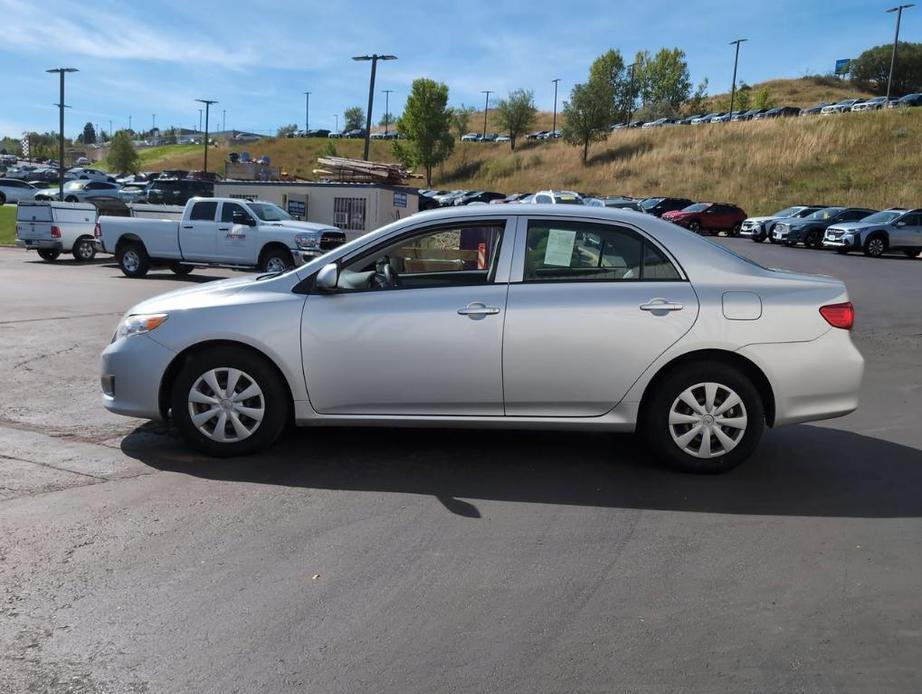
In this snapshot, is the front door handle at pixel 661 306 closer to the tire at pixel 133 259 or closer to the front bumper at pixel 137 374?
the front bumper at pixel 137 374

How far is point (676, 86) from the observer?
379 ft

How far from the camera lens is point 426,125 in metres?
78.9

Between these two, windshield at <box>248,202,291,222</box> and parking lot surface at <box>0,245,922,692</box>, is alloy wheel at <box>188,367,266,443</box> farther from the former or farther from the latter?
windshield at <box>248,202,291,222</box>

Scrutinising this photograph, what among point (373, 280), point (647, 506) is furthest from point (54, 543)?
point (647, 506)

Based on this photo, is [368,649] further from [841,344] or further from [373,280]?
[841,344]

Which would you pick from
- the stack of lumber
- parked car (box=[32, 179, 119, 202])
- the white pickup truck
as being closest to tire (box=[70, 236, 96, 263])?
the white pickup truck

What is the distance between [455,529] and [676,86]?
120722 mm

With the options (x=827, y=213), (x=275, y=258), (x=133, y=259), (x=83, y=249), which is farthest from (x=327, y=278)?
(x=827, y=213)

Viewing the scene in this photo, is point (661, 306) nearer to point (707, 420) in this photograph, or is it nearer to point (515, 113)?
point (707, 420)

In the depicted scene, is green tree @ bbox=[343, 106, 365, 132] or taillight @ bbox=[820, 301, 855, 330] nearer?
taillight @ bbox=[820, 301, 855, 330]

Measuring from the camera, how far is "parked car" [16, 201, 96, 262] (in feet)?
75.4

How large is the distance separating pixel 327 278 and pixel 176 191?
3586 centimetres

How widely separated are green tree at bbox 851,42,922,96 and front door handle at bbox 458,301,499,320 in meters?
112

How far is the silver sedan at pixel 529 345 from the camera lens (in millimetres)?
5219
